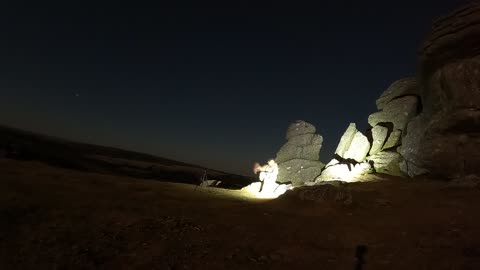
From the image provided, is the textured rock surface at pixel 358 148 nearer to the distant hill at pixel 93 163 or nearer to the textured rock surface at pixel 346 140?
the textured rock surface at pixel 346 140

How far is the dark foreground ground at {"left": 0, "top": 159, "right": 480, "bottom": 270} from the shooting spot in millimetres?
Result: 7531

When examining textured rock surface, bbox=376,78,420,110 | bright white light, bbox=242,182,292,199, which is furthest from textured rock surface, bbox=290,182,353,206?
textured rock surface, bbox=376,78,420,110

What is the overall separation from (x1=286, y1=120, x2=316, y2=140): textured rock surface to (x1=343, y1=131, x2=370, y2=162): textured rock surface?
401cm

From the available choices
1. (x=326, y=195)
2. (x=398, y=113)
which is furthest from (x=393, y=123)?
(x=326, y=195)

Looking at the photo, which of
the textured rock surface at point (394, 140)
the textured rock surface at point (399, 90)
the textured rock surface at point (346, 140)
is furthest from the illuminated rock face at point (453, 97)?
the textured rock surface at point (346, 140)

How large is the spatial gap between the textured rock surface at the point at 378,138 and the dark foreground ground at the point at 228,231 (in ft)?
33.5

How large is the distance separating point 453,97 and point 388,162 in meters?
6.92

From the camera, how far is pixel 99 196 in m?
13.7

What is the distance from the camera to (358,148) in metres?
24.7

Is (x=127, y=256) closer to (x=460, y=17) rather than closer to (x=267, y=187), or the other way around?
(x=267, y=187)

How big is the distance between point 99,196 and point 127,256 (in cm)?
690

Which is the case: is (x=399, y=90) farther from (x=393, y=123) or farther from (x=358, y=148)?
(x=358, y=148)

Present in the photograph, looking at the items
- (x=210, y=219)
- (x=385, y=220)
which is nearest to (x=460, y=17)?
(x=385, y=220)

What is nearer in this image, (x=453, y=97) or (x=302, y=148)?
(x=453, y=97)
